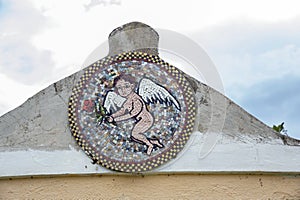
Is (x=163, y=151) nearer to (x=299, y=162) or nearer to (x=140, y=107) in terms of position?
(x=140, y=107)

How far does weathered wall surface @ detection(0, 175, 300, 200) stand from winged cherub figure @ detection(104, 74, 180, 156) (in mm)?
406

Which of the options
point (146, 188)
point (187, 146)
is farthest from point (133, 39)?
point (146, 188)

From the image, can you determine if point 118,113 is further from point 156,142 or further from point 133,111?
point 156,142

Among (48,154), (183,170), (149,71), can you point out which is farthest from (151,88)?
(48,154)

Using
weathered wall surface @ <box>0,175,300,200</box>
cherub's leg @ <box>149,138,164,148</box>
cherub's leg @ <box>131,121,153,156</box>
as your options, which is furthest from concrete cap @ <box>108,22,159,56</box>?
weathered wall surface @ <box>0,175,300,200</box>

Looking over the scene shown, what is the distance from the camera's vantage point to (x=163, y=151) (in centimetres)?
451

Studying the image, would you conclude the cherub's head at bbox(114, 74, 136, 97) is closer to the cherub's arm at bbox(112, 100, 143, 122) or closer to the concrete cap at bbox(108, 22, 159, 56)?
the cherub's arm at bbox(112, 100, 143, 122)

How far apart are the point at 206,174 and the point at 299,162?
3.25 ft

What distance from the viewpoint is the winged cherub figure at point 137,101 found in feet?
15.1

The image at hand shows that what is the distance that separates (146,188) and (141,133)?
0.57 metres

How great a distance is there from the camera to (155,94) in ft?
15.5

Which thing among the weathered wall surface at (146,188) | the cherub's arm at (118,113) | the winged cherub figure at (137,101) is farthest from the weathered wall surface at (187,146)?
the cherub's arm at (118,113)

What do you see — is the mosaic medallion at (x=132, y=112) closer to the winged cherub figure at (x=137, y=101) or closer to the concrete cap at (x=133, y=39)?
the winged cherub figure at (x=137, y=101)

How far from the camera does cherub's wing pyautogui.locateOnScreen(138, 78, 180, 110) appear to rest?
4715mm
